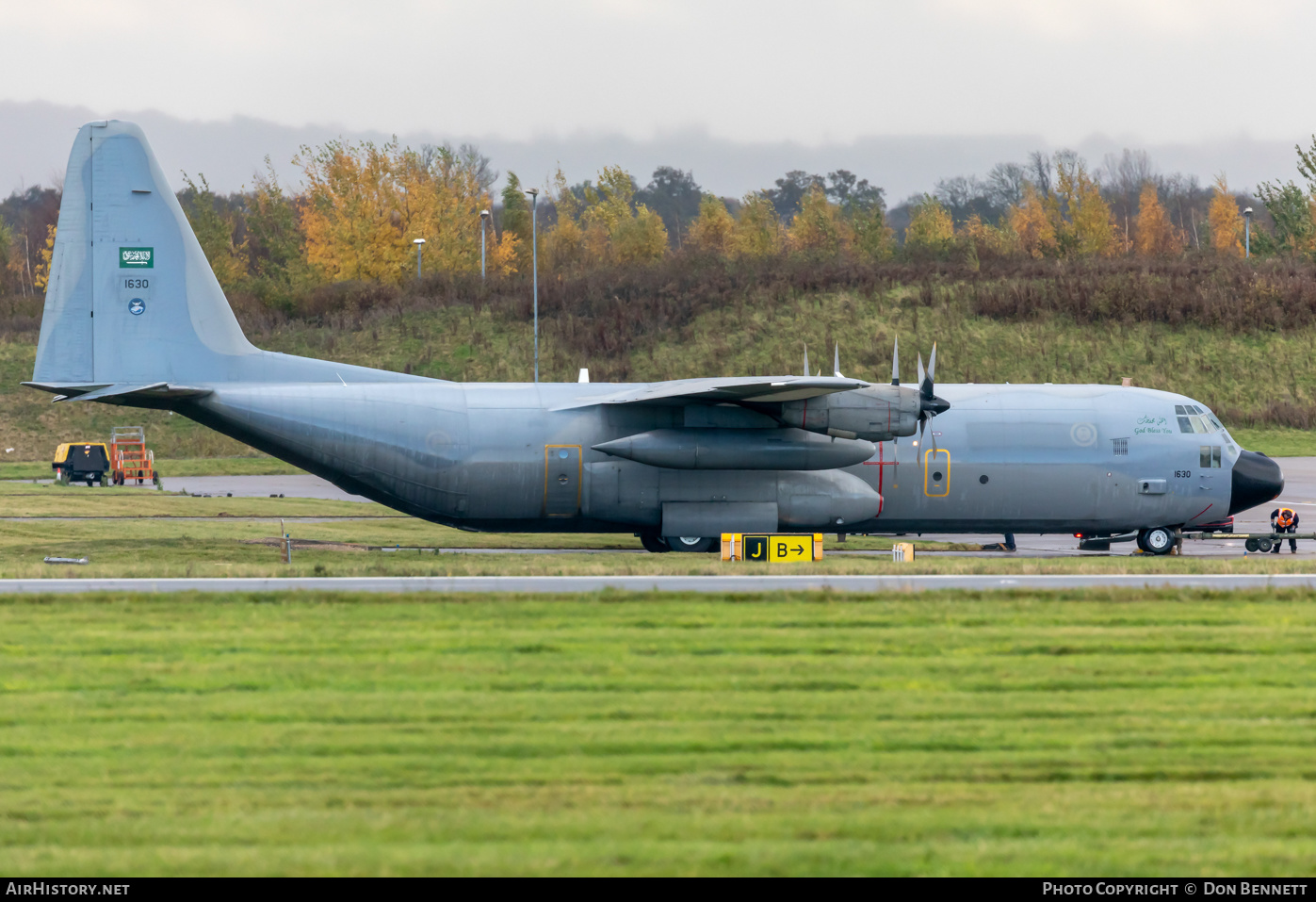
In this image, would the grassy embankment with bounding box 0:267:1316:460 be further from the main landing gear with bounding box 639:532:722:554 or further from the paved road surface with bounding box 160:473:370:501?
the main landing gear with bounding box 639:532:722:554

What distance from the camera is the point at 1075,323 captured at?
241 ft

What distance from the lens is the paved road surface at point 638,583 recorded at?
63.1 ft

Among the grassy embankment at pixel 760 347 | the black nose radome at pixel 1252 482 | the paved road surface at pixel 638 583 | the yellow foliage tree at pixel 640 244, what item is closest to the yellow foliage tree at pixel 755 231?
the yellow foliage tree at pixel 640 244

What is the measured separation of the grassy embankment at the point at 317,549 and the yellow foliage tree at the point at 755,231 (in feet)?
187

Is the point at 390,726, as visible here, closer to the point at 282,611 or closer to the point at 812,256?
the point at 282,611

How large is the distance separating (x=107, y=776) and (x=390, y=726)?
2.38 metres

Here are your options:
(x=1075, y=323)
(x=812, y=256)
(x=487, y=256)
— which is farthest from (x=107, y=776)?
(x=487, y=256)

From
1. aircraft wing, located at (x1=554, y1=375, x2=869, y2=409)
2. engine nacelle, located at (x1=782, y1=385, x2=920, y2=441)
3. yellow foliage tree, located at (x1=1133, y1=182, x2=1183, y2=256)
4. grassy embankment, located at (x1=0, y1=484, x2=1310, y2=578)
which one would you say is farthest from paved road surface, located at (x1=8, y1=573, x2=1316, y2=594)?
yellow foliage tree, located at (x1=1133, y1=182, x2=1183, y2=256)

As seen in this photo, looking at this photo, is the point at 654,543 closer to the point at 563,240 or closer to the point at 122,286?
the point at 122,286

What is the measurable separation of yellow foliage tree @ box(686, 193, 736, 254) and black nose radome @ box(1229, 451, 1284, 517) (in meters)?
72.1

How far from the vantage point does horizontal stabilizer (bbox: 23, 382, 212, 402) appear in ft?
87.4

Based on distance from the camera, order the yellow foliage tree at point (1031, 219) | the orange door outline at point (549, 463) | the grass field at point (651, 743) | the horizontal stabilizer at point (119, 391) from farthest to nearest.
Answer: the yellow foliage tree at point (1031, 219), the orange door outline at point (549, 463), the horizontal stabilizer at point (119, 391), the grass field at point (651, 743)

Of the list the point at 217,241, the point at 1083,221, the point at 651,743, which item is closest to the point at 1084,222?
the point at 1083,221

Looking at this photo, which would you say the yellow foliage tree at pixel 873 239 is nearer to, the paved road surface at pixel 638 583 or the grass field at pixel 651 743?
the paved road surface at pixel 638 583
